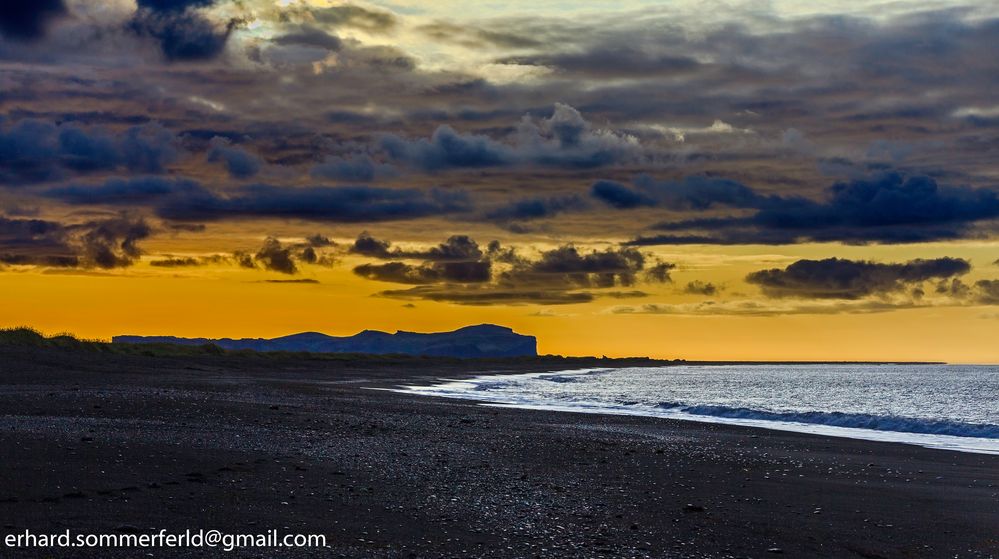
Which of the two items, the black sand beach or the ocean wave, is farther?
the ocean wave

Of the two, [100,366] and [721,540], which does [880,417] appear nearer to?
[721,540]

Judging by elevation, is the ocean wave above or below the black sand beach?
below

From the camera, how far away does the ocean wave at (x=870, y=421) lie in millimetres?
32438

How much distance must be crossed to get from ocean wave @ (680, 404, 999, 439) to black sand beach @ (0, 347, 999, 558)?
8249mm

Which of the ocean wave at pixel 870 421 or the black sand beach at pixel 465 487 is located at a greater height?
the black sand beach at pixel 465 487

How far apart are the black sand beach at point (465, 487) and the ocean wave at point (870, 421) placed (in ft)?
27.1

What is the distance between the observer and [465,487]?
14.9 metres

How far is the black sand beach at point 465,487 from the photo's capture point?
1110 centimetres

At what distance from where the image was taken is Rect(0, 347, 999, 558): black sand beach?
11.1 meters

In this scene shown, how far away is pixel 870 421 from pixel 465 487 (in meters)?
26.3

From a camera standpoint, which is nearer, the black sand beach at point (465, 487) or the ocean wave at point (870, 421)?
the black sand beach at point (465, 487)

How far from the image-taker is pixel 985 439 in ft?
99.5

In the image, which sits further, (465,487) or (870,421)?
(870,421)

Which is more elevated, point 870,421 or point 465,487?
point 465,487
